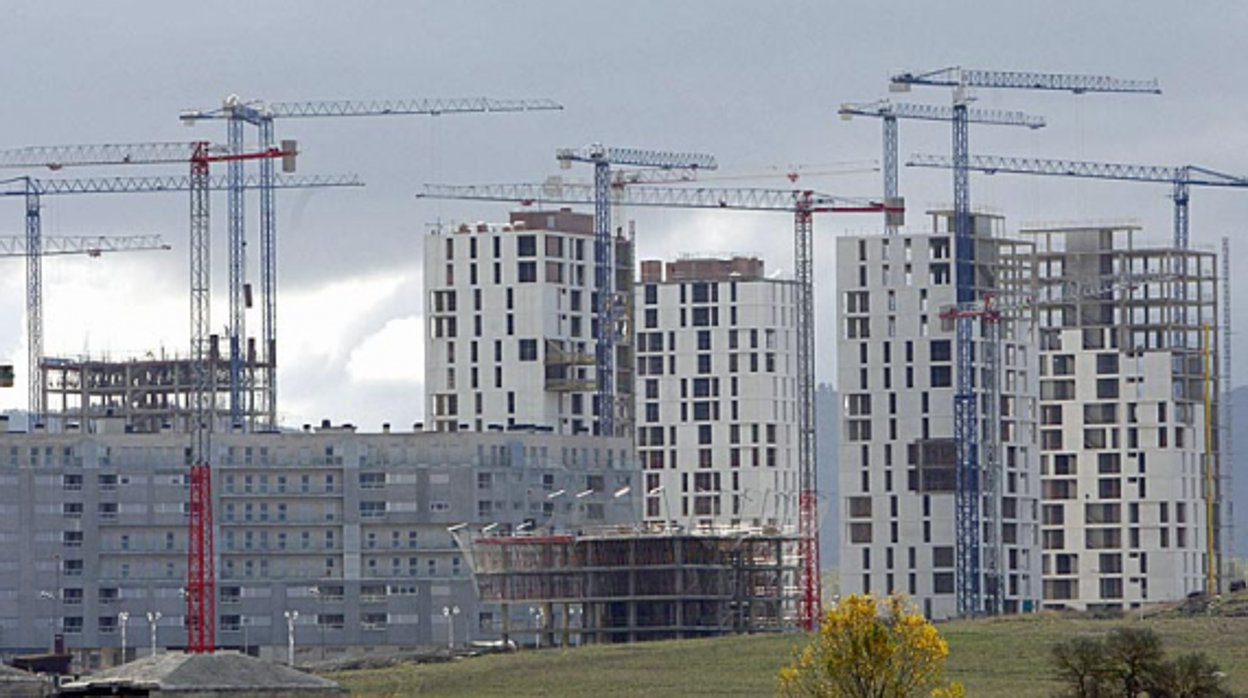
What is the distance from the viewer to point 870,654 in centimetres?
12744

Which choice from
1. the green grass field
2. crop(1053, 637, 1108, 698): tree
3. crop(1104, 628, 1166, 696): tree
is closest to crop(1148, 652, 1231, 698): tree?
crop(1104, 628, 1166, 696): tree

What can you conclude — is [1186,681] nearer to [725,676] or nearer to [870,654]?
[870,654]

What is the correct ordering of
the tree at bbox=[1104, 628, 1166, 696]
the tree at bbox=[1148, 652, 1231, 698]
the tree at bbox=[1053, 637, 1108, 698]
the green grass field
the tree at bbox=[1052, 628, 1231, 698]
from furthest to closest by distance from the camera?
the green grass field, the tree at bbox=[1053, 637, 1108, 698], the tree at bbox=[1104, 628, 1166, 696], the tree at bbox=[1052, 628, 1231, 698], the tree at bbox=[1148, 652, 1231, 698]

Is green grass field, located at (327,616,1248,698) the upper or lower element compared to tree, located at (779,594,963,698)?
lower

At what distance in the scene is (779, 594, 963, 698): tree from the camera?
12731 centimetres

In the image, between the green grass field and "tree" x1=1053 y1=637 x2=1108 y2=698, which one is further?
the green grass field

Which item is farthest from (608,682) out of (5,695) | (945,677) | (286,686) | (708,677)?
(5,695)

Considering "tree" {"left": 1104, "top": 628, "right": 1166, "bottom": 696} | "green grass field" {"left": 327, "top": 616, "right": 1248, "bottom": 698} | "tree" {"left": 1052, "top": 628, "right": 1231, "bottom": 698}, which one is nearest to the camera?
A: "tree" {"left": 1052, "top": 628, "right": 1231, "bottom": 698}

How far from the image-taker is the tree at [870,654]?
127312 millimetres

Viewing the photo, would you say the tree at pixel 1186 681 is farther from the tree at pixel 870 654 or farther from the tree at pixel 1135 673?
the tree at pixel 870 654

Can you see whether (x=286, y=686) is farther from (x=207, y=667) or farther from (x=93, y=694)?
(x=93, y=694)

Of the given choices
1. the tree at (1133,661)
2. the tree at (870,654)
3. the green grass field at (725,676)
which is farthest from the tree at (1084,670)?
the tree at (870,654)

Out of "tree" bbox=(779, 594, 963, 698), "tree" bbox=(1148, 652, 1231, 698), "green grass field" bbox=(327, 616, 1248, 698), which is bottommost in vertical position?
"green grass field" bbox=(327, 616, 1248, 698)

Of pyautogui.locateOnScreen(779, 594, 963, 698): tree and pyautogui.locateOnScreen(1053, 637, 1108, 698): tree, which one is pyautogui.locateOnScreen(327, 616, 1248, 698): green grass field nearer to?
pyautogui.locateOnScreen(1053, 637, 1108, 698): tree
